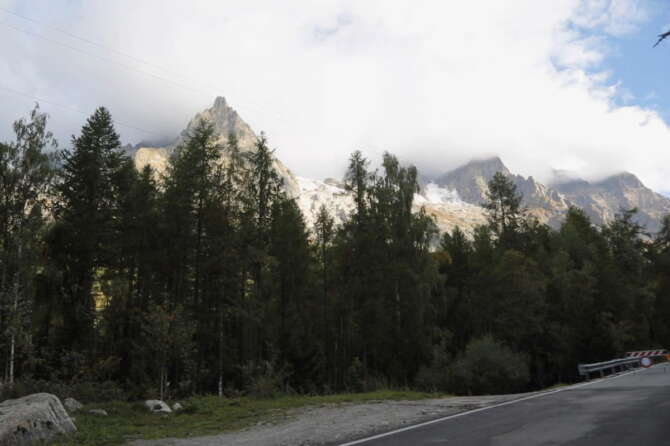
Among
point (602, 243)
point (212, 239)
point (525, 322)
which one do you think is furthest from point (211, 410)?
point (602, 243)

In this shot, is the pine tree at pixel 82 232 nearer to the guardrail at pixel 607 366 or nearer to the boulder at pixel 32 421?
the boulder at pixel 32 421

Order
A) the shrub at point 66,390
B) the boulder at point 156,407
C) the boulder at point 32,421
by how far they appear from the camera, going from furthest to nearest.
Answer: the shrub at point 66,390
the boulder at point 156,407
the boulder at point 32,421

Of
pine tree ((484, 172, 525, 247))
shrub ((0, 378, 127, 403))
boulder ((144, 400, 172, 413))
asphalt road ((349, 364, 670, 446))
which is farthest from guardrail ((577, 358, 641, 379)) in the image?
pine tree ((484, 172, 525, 247))

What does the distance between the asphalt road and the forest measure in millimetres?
11297

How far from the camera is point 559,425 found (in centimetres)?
812

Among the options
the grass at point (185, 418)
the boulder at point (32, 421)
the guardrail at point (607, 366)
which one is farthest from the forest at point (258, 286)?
the boulder at point (32, 421)

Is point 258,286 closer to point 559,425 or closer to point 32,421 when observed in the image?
point 32,421

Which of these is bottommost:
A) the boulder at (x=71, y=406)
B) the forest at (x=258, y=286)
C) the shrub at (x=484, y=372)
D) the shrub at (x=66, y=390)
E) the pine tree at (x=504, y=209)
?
the shrub at (x=484, y=372)

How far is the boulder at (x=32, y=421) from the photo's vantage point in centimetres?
886

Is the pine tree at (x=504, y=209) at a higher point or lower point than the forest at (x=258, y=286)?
higher

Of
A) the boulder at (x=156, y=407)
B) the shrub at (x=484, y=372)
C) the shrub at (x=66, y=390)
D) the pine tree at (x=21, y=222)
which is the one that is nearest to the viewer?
the boulder at (x=156, y=407)

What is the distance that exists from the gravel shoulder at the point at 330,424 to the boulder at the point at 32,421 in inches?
69.4

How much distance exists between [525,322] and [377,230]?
48.4 ft

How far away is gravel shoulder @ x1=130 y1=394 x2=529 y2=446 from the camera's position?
8.59 metres
